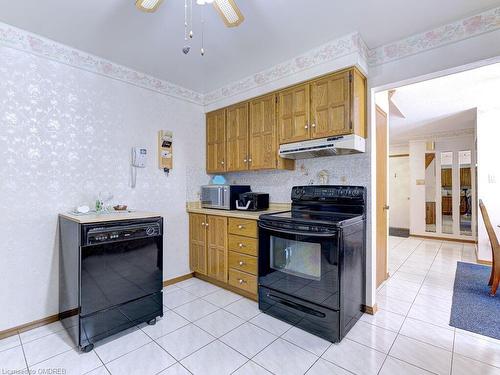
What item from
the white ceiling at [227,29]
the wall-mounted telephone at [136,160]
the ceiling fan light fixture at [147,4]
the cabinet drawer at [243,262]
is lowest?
the cabinet drawer at [243,262]

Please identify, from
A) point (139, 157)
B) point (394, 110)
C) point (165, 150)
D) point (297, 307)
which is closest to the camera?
point (297, 307)

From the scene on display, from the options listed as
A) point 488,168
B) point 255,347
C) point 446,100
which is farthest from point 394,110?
point 255,347

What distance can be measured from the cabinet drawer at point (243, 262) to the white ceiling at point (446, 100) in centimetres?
261

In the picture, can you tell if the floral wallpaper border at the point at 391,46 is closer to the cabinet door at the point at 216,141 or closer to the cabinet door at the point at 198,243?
the cabinet door at the point at 216,141

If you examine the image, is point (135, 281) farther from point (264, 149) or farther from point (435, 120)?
point (435, 120)

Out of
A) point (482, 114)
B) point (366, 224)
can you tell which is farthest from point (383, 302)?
point (482, 114)

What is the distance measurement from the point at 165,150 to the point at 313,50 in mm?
2030

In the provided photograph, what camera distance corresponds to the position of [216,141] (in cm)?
356

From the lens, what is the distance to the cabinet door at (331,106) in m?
2.31

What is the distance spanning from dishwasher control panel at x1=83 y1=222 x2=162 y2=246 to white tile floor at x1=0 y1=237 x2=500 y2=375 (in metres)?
0.83

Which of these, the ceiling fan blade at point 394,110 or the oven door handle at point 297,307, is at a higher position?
the ceiling fan blade at point 394,110

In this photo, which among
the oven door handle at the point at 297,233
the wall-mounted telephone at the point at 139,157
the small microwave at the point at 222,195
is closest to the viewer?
the oven door handle at the point at 297,233

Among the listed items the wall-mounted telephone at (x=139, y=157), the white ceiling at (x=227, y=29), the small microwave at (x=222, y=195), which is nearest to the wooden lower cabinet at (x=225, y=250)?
the small microwave at (x=222, y=195)

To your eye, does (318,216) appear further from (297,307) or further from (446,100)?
(446,100)
